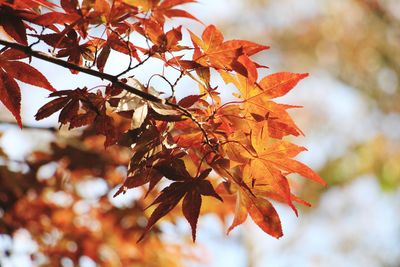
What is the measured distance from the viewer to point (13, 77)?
0.80m

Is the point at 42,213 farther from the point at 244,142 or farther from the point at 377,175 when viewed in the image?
the point at 377,175

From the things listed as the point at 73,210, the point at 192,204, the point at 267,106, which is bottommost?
the point at 73,210

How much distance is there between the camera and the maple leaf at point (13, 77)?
2.60 feet

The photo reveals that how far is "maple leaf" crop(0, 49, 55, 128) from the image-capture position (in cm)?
79

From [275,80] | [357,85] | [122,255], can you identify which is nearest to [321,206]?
[357,85]

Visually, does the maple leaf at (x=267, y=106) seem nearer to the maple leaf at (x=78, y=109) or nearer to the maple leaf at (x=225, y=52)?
the maple leaf at (x=225, y=52)

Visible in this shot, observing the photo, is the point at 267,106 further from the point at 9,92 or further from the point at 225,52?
the point at 9,92

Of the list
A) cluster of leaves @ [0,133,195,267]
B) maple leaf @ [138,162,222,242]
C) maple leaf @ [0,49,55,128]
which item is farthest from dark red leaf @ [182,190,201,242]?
cluster of leaves @ [0,133,195,267]

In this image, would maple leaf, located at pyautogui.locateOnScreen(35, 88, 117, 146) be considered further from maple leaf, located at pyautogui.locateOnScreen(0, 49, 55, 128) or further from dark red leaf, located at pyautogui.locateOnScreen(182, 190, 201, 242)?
dark red leaf, located at pyautogui.locateOnScreen(182, 190, 201, 242)

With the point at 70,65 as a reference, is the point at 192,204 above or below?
below

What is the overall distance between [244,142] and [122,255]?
1416 mm

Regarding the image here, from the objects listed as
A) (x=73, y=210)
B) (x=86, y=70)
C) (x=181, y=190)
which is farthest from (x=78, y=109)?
(x=73, y=210)

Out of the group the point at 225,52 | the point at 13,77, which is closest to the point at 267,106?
the point at 225,52

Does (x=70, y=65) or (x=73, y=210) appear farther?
(x=73, y=210)
